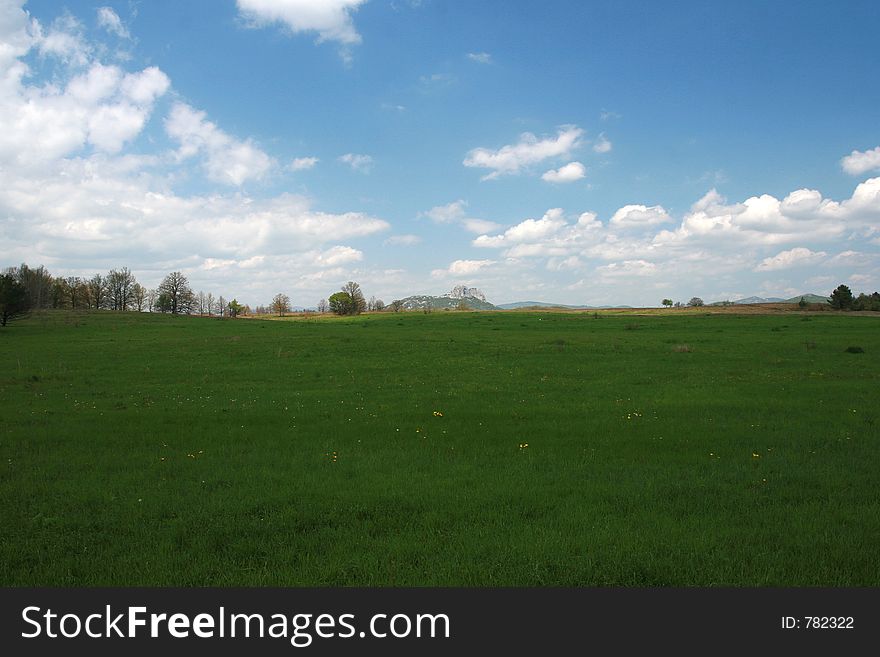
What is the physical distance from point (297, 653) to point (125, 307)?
16532 cm

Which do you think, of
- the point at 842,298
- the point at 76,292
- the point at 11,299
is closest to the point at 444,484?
the point at 11,299

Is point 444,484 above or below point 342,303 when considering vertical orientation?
below

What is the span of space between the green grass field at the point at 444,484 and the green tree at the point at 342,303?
127m

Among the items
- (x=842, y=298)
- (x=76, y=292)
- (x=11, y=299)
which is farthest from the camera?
(x=76, y=292)

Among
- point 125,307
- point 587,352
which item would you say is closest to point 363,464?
point 587,352

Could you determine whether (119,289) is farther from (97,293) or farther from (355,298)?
(355,298)

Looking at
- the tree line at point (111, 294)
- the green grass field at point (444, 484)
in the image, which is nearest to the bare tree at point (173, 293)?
the tree line at point (111, 294)

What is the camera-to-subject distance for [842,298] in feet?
312

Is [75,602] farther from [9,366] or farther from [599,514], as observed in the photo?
[9,366]

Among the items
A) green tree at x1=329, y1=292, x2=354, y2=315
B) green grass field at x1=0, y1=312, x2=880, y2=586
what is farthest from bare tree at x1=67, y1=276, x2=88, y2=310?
green grass field at x1=0, y1=312, x2=880, y2=586

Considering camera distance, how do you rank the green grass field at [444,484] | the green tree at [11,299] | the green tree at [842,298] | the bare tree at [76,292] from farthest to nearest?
the bare tree at [76,292], the green tree at [842,298], the green tree at [11,299], the green grass field at [444,484]

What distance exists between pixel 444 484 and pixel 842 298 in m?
114

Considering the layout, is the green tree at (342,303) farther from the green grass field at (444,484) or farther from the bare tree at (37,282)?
the green grass field at (444,484)

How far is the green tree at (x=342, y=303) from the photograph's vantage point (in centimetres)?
14738
